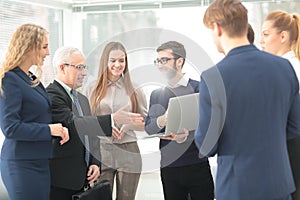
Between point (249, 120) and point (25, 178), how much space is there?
4.03 feet

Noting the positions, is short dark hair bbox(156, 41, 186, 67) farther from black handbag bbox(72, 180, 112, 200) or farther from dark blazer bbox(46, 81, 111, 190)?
black handbag bbox(72, 180, 112, 200)

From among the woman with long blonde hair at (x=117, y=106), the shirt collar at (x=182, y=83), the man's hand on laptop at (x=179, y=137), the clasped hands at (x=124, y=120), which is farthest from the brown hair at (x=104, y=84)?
the man's hand on laptop at (x=179, y=137)

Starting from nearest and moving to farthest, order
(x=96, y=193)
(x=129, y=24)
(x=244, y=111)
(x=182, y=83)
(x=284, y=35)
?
(x=244, y=111)
(x=284, y=35)
(x=96, y=193)
(x=182, y=83)
(x=129, y=24)

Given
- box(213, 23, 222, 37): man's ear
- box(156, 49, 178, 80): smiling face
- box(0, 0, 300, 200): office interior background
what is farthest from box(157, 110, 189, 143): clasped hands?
box(0, 0, 300, 200): office interior background

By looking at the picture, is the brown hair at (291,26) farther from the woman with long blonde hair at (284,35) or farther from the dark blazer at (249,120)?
the dark blazer at (249,120)

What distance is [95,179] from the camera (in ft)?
8.40

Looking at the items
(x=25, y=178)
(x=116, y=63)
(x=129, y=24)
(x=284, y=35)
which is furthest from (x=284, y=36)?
(x=129, y=24)

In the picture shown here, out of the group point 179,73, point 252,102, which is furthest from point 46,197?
point 252,102

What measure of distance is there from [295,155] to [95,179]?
1.18 metres

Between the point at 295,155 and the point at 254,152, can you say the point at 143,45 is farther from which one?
the point at 254,152

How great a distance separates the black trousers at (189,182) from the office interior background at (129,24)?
0.82 metres

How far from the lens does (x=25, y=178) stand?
2.18m

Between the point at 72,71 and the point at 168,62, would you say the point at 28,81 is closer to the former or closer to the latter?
the point at 72,71

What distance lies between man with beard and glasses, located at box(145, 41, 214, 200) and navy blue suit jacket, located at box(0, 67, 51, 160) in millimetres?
661
